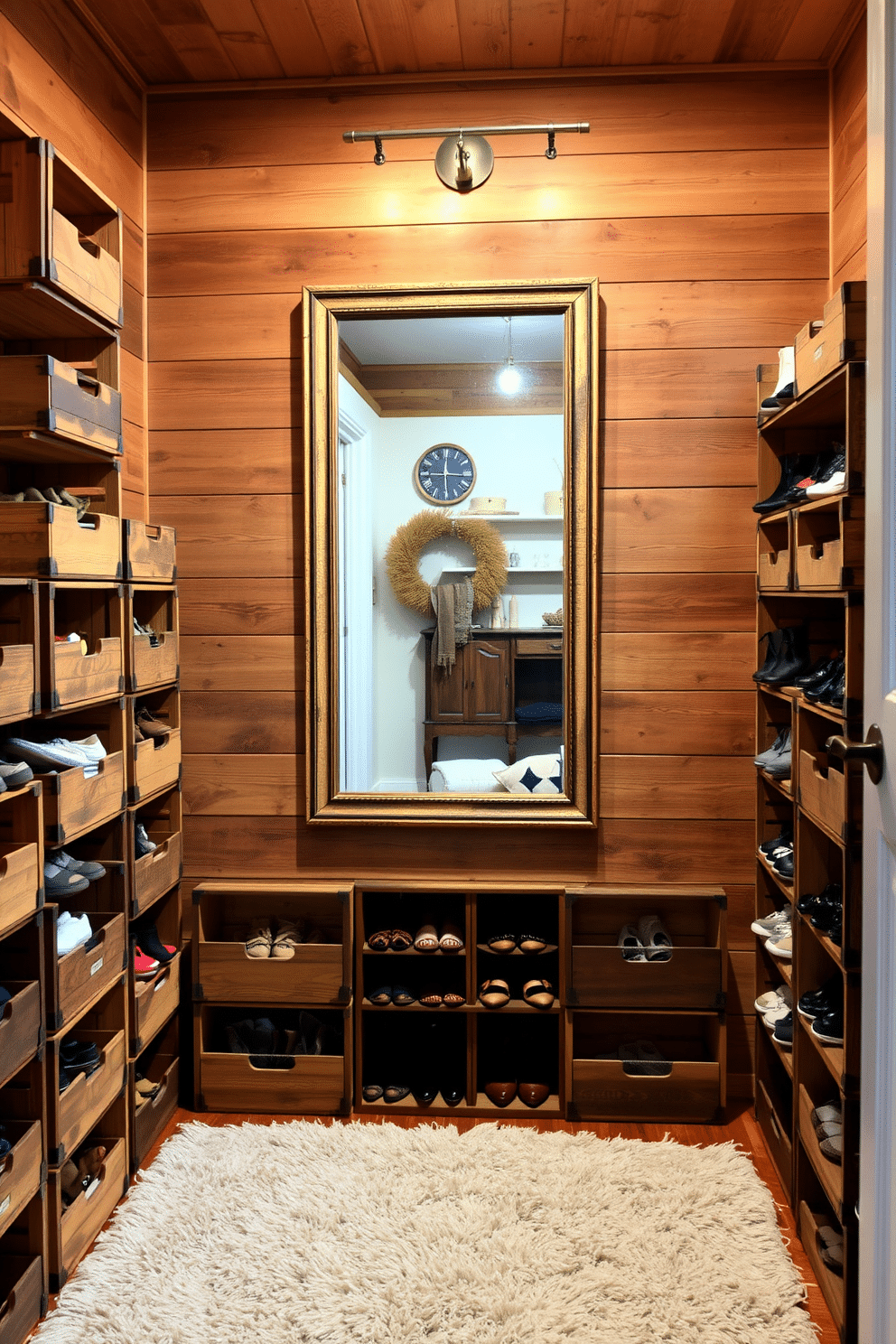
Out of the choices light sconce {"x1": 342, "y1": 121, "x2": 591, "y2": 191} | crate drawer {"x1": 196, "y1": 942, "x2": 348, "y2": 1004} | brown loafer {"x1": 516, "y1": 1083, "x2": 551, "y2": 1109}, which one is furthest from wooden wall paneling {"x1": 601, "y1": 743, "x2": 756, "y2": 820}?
light sconce {"x1": 342, "y1": 121, "x2": 591, "y2": 191}

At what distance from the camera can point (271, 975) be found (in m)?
2.51

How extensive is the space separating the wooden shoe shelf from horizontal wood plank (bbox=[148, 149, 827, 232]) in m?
0.49

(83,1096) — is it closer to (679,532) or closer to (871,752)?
(871,752)

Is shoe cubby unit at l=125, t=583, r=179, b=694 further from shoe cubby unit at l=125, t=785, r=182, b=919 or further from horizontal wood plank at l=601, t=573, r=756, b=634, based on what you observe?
horizontal wood plank at l=601, t=573, r=756, b=634

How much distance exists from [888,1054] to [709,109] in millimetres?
2306

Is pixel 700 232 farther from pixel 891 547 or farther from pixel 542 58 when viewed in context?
pixel 891 547

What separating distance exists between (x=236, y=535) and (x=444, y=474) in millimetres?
601

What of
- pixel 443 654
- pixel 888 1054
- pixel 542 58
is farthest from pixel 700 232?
pixel 888 1054

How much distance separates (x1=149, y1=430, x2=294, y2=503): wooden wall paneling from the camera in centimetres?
263

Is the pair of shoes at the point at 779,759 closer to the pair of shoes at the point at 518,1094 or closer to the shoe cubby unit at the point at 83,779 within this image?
the pair of shoes at the point at 518,1094

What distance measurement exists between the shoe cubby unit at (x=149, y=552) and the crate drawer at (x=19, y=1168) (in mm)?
1145

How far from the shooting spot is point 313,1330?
173cm

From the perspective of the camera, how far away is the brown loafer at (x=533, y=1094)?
8.21ft

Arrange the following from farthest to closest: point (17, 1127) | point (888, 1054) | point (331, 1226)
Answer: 1. point (331, 1226)
2. point (17, 1127)
3. point (888, 1054)
